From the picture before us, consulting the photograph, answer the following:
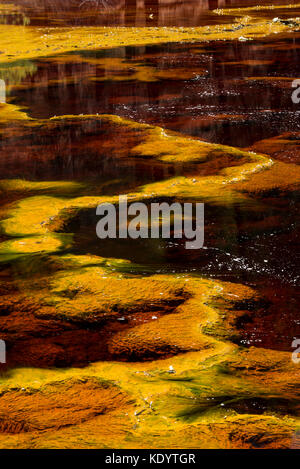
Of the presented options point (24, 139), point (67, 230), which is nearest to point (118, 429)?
point (67, 230)

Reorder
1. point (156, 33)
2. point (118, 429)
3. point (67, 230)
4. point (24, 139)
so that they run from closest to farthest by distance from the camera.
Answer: point (118, 429) < point (67, 230) < point (24, 139) < point (156, 33)

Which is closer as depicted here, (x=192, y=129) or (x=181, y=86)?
(x=192, y=129)

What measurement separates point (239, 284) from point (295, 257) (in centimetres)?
44

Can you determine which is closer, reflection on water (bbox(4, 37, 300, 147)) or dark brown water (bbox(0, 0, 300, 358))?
dark brown water (bbox(0, 0, 300, 358))

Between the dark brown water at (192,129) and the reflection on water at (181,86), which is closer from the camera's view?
the dark brown water at (192,129)

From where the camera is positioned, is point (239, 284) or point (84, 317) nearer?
point (84, 317)

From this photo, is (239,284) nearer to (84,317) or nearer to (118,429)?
(84,317)

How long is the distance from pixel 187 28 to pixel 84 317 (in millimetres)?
10830

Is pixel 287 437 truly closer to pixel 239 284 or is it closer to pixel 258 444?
pixel 258 444

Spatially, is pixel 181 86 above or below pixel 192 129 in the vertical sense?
above

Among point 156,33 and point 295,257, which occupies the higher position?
point 156,33
